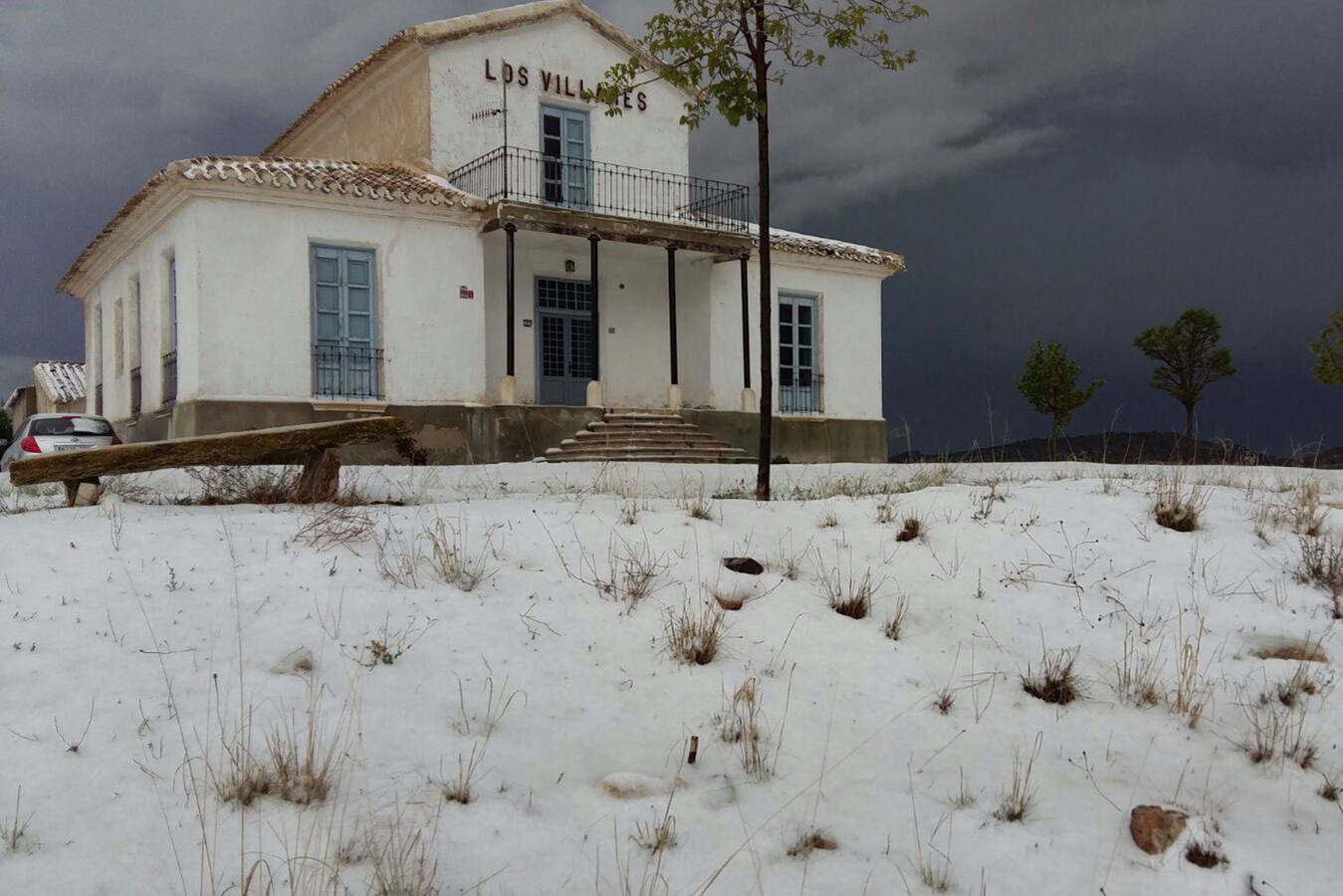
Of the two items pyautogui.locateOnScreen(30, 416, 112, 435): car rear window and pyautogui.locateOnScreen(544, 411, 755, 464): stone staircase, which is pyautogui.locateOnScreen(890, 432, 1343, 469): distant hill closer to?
pyautogui.locateOnScreen(544, 411, 755, 464): stone staircase

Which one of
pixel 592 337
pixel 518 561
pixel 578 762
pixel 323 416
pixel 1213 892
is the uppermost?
pixel 592 337

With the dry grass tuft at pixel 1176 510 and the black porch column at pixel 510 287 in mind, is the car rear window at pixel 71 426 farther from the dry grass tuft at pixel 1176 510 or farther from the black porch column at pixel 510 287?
the dry grass tuft at pixel 1176 510

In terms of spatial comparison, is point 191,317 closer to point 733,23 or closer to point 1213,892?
point 733,23

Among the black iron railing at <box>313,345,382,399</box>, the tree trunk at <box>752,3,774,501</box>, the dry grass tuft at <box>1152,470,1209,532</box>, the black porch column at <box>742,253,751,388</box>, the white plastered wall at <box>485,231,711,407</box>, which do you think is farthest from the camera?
the black porch column at <box>742,253,751,388</box>

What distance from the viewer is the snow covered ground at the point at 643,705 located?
3.46 m

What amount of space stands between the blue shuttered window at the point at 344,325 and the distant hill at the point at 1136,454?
876 centimetres

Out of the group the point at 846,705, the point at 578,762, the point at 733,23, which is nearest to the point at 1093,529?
the point at 846,705

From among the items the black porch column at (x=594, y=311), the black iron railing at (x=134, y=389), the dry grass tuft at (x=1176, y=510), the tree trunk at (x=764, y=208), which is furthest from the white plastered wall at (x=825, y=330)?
the dry grass tuft at (x=1176, y=510)

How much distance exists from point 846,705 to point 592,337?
46.1 ft

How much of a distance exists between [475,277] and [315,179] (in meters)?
2.96

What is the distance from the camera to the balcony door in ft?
63.8

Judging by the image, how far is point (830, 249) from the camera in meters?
20.5

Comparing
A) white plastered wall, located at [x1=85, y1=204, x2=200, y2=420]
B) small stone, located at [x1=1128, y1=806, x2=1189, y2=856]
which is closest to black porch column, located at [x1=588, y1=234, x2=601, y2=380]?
white plastered wall, located at [x1=85, y1=204, x2=200, y2=420]

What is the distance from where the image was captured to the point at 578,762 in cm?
402
